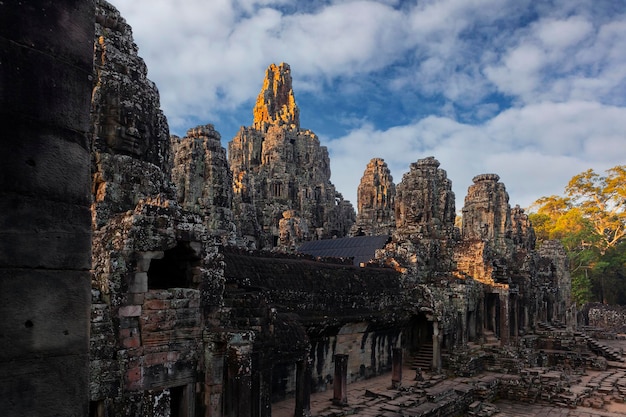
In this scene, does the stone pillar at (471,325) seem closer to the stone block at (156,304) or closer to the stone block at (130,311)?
the stone block at (156,304)

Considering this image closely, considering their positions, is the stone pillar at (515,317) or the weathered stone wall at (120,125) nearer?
the weathered stone wall at (120,125)

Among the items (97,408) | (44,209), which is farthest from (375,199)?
(44,209)

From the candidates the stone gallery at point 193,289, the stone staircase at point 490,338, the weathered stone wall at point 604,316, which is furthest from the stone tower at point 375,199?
the stone staircase at point 490,338

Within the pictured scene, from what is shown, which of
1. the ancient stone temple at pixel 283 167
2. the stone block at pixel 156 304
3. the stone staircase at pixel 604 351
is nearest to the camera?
the stone block at pixel 156 304

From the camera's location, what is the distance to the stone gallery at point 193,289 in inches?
110

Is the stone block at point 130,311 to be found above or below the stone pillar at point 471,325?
above

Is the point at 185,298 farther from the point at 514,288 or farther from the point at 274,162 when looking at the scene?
the point at 274,162

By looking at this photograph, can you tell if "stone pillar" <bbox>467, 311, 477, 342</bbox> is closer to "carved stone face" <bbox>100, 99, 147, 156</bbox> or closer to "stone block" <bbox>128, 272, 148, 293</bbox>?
"carved stone face" <bbox>100, 99, 147, 156</bbox>

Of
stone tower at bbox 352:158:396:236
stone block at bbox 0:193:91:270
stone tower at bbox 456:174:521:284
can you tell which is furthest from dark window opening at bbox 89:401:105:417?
stone tower at bbox 352:158:396:236

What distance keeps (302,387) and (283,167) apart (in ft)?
174

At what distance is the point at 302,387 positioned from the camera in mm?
13891

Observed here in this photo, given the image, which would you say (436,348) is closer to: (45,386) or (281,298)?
(281,298)

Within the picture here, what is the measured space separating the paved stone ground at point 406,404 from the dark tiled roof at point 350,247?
12.9 metres

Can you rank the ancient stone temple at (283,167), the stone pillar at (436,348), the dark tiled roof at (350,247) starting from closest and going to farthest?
the stone pillar at (436,348), the dark tiled roof at (350,247), the ancient stone temple at (283,167)
